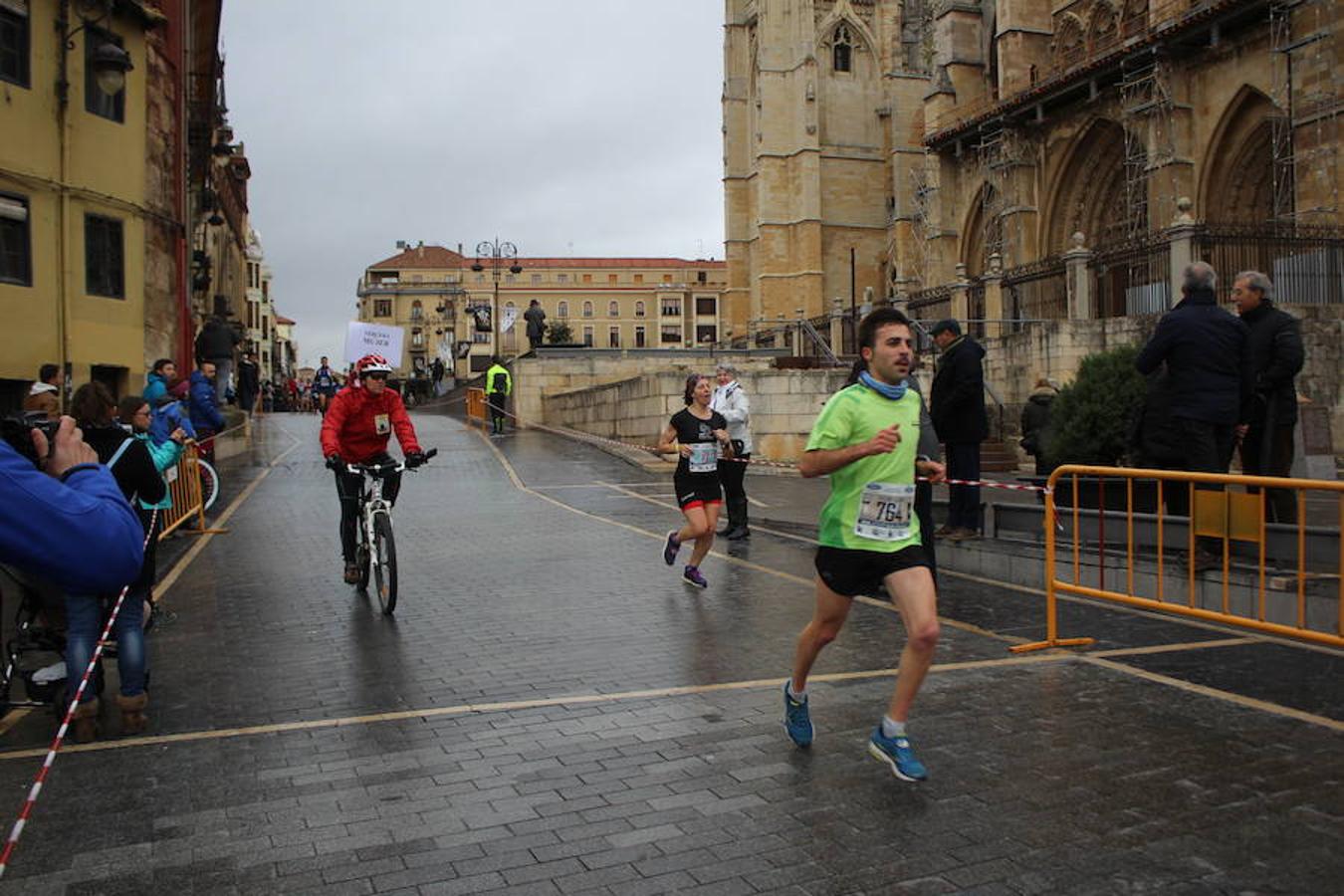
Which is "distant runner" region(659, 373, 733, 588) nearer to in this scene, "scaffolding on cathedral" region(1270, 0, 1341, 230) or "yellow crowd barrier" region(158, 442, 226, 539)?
"yellow crowd barrier" region(158, 442, 226, 539)

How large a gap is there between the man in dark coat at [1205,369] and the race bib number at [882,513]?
12.5 feet

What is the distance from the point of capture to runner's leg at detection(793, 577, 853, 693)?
16.0 feet

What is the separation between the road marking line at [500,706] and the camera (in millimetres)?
5281

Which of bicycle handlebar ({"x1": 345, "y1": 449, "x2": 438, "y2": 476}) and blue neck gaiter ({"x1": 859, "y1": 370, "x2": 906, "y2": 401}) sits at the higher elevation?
blue neck gaiter ({"x1": 859, "y1": 370, "x2": 906, "y2": 401})

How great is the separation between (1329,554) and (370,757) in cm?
491

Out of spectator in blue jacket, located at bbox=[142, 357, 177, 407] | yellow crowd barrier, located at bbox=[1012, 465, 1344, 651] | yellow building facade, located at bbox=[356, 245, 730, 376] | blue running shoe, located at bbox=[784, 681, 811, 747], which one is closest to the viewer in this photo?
blue running shoe, located at bbox=[784, 681, 811, 747]

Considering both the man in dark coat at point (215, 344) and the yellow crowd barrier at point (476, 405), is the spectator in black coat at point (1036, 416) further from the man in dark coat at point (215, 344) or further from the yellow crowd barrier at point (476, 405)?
the yellow crowd barrier at point (476, 405)

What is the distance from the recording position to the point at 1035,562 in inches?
362

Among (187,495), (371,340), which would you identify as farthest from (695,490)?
(371,340)

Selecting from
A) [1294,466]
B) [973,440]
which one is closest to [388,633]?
[973,440]

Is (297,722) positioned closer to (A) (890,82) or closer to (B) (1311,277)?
(B) (1311,277)

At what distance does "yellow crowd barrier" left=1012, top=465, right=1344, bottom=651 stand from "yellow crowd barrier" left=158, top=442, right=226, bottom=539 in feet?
30.2

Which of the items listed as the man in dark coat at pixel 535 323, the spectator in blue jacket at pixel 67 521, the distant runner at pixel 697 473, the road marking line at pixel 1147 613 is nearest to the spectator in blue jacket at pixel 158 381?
the distant runner at pixel 697 473

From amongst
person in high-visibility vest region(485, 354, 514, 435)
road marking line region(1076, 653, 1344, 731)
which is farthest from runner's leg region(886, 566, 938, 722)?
person in high-visibility vest region(485, 354, 514, 435)
